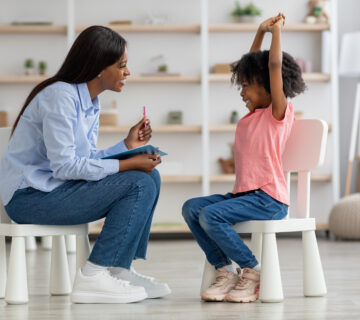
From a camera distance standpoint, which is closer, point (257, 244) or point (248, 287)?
point (248, 287)

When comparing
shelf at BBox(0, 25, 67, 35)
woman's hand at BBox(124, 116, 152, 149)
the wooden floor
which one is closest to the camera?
the wooden floor

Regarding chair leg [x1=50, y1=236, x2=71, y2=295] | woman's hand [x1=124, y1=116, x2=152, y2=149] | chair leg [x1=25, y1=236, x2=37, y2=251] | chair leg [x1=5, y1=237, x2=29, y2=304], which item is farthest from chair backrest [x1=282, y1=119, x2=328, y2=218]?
chair leg [x1=25, y1=236, x2=37, y2=251]

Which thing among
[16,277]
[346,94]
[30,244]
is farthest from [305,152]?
[346,94]

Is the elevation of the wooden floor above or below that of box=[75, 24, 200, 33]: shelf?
Result: below

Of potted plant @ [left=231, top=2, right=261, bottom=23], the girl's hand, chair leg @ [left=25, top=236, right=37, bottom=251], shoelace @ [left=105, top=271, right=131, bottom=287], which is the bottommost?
chair leg @ [left=25, top=236, right=37, bottom=251]

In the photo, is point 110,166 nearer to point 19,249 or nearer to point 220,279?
point 19,249

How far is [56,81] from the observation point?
262cm

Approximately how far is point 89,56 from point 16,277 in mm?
808


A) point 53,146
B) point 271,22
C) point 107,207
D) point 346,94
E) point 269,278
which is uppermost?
point 271,22

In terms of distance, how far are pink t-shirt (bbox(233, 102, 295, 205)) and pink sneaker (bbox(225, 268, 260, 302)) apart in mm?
286

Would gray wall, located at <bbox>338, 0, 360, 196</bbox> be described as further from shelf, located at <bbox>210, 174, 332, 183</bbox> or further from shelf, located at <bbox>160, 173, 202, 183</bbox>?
shelf, located at <bbox>160, 173, 202, 183</bbox>

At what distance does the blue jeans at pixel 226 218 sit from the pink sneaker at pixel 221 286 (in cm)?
4

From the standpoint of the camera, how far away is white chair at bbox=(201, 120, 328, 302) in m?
A: 2.52

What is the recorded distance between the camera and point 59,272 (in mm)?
2842
